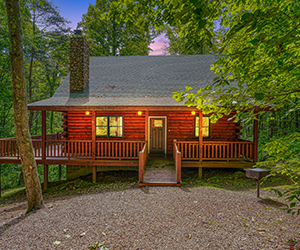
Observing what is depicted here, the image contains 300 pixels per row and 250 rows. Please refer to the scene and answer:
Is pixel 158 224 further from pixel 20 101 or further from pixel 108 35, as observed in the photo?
pixel 108 35

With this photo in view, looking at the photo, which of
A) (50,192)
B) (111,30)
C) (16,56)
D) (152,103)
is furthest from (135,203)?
(111,30)

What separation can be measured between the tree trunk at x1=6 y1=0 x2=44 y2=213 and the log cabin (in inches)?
106

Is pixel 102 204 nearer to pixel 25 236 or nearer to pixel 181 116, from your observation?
pixel 25 236

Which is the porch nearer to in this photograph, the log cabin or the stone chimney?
the log cabin

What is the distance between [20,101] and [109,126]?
17.2 ft

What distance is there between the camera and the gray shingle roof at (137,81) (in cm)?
921

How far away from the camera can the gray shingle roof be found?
9.21m

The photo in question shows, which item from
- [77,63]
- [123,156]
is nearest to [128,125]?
[123,156]

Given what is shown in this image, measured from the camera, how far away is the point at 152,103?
8.62 meters

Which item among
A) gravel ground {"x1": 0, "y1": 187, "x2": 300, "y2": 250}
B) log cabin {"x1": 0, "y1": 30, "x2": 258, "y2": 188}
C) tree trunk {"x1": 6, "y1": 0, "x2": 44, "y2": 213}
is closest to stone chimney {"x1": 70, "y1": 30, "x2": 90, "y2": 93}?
log cabin {"x1": 0, "y1": 30, "x2": 258, "y2": 188}

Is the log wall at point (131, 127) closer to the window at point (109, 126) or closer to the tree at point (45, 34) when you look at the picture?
the window at point (109, 126)

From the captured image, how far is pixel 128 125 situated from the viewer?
10438 mm

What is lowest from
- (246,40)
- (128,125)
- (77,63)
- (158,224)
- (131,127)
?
(158,224)

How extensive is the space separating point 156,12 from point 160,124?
843 cm
